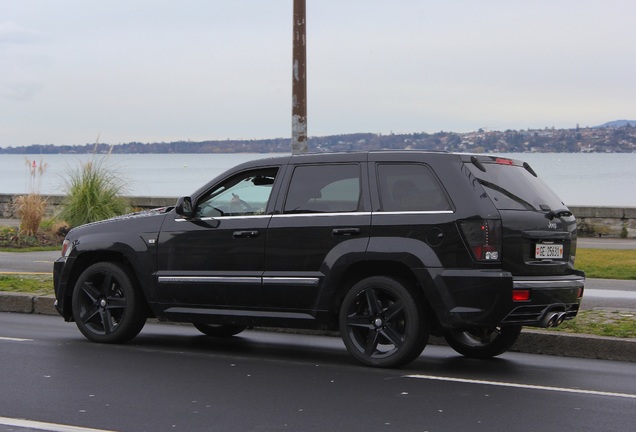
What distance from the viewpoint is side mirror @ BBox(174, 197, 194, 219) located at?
32.8 ft

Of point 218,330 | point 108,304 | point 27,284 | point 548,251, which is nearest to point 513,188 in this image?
point 548,251

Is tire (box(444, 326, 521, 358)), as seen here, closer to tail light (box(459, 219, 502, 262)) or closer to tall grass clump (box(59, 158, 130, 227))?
tail light (box(459, 219, 502, 262))

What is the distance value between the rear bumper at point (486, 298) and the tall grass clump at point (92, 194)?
15.3 m

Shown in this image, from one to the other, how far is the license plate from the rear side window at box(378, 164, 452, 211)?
792 millimetres

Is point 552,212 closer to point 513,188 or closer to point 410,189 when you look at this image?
point 513,188

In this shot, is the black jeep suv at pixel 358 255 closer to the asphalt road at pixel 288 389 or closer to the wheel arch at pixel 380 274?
the wheel arch at pixel 380 274

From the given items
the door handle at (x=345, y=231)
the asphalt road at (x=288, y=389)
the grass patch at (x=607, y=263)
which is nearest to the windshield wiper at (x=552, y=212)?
the asphalt road at (x=288, y=389)

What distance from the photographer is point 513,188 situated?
9094 millimetres

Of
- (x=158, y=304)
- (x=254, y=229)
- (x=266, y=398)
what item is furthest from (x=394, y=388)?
(x=158, y=304)

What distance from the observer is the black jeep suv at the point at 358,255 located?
28.6 feet

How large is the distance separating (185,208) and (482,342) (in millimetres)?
2964

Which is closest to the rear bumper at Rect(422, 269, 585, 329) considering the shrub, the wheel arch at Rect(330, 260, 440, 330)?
the wheel arch at Rect(330, 260, 440, 330)

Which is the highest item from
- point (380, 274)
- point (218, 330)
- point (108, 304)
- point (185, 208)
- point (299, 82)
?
point (299, 82)

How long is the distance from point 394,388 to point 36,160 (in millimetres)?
18509
